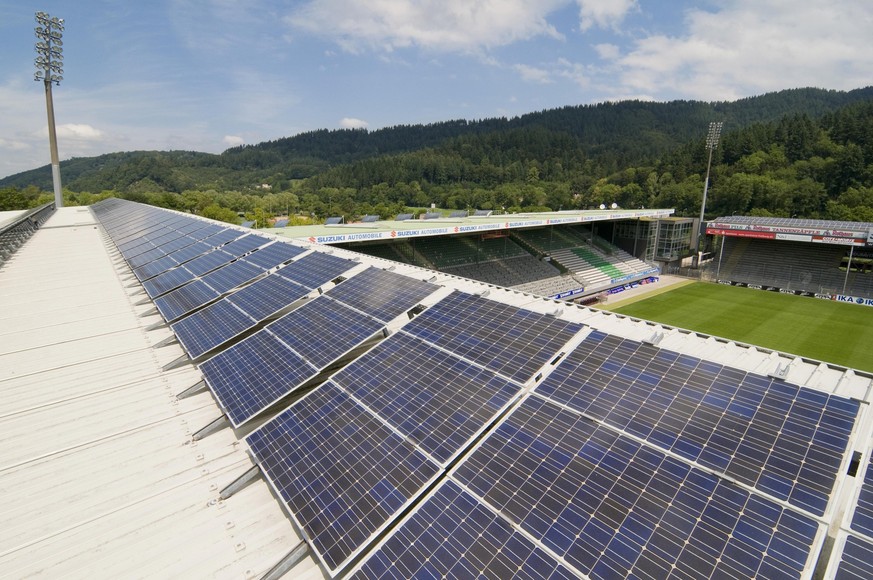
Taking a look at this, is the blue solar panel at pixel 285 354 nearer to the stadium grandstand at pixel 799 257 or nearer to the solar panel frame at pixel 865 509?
the solar panel frame at pixel 865 509

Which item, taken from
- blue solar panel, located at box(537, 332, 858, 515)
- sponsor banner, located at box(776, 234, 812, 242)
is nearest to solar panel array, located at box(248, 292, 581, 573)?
blue solar panel, located at box(537, 332, 858, 515)

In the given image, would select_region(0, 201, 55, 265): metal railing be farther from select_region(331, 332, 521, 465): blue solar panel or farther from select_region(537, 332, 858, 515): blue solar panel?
select_region(537, 332, 858, 515): blue solar panel

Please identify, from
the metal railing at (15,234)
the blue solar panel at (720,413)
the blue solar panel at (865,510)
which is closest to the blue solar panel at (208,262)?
the metal railing at (15,234)

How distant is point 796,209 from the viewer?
237 ft

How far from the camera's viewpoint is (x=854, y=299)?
154 feet

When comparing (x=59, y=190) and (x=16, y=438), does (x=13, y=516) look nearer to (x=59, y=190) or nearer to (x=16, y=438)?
(x=16, y=438)

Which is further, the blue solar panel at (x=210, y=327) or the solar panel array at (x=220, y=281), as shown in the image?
the solar panel array at (x=220, y=281)

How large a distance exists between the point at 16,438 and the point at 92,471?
304cm

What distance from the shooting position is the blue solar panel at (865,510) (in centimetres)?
486

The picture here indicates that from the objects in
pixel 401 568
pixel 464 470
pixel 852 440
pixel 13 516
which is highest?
pixel 852 440

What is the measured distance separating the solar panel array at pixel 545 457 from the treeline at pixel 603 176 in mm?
82557

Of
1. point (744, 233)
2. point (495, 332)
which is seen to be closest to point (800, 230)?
point (744, 233)

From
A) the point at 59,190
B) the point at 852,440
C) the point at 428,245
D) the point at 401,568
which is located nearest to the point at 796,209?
the point at 428,245

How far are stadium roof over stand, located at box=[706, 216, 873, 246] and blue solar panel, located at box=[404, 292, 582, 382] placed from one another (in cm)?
5651
